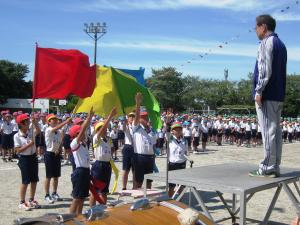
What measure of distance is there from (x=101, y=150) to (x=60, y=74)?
1.76m

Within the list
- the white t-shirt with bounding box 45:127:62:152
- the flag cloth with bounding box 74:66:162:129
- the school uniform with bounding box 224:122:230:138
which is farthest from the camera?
the school uniform with bounding box 224:122:230:138

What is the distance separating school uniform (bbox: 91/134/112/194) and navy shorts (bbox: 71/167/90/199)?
801 millimetres

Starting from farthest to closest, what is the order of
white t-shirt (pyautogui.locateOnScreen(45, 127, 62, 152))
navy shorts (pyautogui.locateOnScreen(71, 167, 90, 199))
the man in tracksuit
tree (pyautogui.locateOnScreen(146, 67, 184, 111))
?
tree (pyautogui.locateOnScreen(146, 67, 184, 111)) < white t-shirt (pyautogui.locateOnScreen(45, 127, 62, 152)) < navy shorts (pyautogui.locateOnScreen(71, 167, 90, 199)) < the man in tracksuit

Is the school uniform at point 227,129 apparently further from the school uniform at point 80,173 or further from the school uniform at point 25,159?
the school uniform at point 80,173

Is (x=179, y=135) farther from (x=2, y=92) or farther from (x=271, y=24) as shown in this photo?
(x=2, y=92)

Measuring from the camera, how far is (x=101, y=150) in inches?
310

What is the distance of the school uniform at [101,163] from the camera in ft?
25.5

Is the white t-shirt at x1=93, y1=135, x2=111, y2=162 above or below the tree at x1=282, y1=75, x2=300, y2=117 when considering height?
below

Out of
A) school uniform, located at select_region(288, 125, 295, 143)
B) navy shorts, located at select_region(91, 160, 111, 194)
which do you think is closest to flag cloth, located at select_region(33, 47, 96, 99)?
navy shorts, located at select_region(91, 160, 111, 194)

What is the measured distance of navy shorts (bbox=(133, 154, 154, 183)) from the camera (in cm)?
870

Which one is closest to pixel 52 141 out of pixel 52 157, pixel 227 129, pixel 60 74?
pixel 52 157

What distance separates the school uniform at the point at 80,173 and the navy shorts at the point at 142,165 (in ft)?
6.20

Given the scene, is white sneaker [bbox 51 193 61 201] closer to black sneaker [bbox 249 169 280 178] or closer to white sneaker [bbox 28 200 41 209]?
white sneaker [bbox 28 200 41 209]

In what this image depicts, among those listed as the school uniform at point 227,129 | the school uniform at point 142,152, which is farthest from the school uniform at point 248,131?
the school uniform at point 142,152
